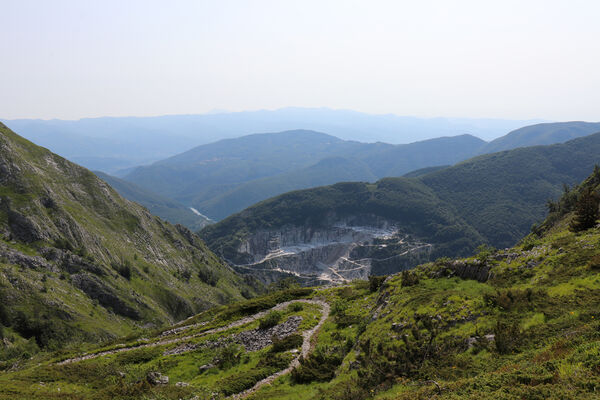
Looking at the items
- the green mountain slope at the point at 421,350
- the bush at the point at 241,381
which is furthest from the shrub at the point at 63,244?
the bush at the point at 241,381

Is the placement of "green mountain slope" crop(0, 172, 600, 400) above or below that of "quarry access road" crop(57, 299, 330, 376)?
above

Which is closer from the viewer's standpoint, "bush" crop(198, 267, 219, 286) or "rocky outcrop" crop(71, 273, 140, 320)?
"rocky outcrop" crop(71, 273, 140, 320)

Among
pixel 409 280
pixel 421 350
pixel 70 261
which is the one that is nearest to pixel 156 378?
pixel 421 350

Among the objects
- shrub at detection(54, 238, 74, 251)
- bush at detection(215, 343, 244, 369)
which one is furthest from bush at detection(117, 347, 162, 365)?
shrub at detection(54, 238, 74, 251)

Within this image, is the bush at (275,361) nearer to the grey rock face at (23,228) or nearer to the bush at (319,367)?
the bush at (319,367)

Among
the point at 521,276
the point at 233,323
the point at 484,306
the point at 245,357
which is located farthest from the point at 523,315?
the point at 233,323

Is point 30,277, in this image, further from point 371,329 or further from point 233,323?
point 371,329

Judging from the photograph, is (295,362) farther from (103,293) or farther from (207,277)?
(207,277)

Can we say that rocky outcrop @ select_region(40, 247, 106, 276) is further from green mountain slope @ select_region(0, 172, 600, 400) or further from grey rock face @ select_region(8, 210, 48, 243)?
green mountain slope @ select_region(0, 172, 600, 400)
